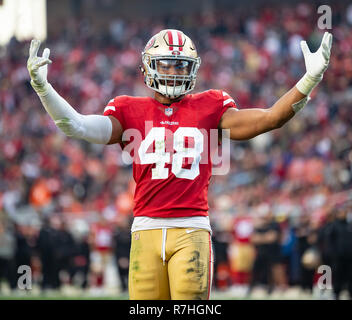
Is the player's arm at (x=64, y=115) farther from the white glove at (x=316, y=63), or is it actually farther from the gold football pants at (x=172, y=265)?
the white glove at (x=316, y=63)

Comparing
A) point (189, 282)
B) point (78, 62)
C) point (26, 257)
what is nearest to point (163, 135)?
point (189, 282)

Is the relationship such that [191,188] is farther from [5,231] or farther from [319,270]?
[5,231]

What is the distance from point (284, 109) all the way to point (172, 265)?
108 centimetres

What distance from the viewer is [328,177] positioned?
12.6m

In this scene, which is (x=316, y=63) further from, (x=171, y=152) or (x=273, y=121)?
(x=171, y=152)

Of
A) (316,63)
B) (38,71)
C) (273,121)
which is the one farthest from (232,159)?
(38,71)

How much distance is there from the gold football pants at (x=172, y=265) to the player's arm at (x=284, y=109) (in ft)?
2.14

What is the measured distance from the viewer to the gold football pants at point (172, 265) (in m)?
4.37

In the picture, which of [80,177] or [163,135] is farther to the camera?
[80,177]

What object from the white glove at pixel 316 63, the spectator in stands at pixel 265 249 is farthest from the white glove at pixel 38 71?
the spectator in stands at pixel 265 249

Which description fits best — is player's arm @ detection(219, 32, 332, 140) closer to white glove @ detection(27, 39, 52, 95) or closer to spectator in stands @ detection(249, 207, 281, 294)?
white glove @ detection(27, 39, 52, 95)

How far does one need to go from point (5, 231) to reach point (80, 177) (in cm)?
275

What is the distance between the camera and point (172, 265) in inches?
174
